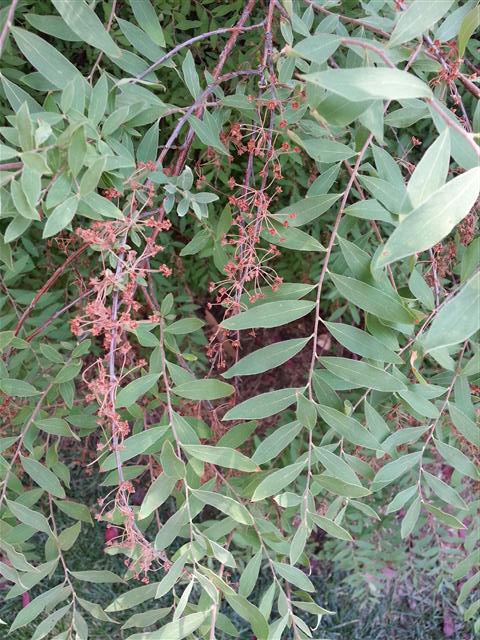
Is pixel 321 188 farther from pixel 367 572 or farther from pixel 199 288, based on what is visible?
pixel 367 572

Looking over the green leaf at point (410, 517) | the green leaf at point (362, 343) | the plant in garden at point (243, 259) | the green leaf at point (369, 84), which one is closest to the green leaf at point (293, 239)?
the plant in garden at point (243, 259)

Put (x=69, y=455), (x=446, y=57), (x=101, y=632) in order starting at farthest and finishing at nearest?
(x=69, y=455) < (x=101, y=632) < (x=446, y=57)

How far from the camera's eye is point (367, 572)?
1.68 metres

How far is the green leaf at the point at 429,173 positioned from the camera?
1.70 ft

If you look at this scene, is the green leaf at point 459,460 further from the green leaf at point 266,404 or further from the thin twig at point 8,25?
the thin twig at point 8,25

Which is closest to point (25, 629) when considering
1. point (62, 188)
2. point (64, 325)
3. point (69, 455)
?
point (69, 455)

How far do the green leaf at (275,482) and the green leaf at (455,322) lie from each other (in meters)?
0.33

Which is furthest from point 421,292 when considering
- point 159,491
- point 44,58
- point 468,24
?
point 44,58

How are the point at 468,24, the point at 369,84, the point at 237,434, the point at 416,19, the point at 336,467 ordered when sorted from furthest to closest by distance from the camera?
the point at 237,434 < the point at 336,467 < the point at 468,24 < the point at 416,19 < the point at 369,84

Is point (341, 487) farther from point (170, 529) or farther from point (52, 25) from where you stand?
point (52, 25)

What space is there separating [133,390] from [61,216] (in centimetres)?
24

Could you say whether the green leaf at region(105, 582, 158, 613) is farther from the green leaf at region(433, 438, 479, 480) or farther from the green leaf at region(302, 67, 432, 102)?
the green leaf at region(302, 67, 432, 102)

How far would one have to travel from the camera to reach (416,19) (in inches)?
22.9

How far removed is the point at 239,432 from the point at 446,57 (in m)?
0.62
